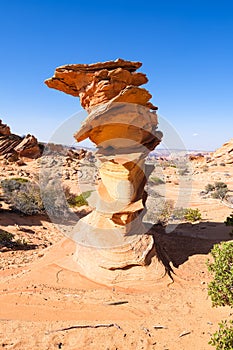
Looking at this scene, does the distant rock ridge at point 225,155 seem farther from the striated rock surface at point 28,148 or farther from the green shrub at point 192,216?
the green shrub at point 192,216

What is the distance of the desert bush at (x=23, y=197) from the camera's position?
13016mm

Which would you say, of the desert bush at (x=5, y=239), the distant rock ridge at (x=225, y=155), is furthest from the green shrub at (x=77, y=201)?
the distant rock ridge at (x=225, y=155)

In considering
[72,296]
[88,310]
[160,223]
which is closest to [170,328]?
[88,310]

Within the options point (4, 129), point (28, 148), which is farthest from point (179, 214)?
point (4, 129)

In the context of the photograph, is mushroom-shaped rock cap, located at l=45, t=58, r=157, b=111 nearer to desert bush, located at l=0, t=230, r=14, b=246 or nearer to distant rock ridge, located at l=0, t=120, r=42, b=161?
desert bush, located at l=0, t=230, r=14, b=246

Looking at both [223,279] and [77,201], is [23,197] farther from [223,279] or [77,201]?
[223,279]

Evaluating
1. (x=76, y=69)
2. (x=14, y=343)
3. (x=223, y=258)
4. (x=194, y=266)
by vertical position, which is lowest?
(x=194, y=266)

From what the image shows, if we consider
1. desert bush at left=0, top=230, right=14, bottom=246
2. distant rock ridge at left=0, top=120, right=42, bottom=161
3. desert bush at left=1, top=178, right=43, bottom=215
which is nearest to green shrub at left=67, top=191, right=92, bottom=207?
desert bush at left=1, top=178, right=43, bottom=215

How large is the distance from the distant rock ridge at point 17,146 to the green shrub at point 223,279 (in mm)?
29331

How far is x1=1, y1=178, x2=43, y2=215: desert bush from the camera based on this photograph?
13016 mm

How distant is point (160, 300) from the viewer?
532 cm

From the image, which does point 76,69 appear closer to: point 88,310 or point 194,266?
point 88,310

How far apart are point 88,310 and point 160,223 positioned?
23.3ft

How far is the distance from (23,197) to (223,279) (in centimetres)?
1163
